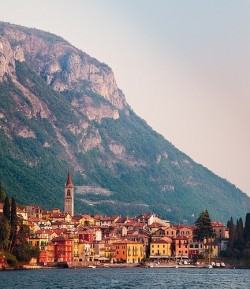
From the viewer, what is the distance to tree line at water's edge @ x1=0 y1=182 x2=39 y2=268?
138 meters

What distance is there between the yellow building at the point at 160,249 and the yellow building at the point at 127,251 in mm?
3793

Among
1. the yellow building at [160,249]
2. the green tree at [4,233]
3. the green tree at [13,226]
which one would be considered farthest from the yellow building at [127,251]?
the green tree at [4,233]

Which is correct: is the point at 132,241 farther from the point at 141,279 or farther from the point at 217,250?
the point at 141,279

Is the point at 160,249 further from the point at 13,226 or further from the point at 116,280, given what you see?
the point at 116,280

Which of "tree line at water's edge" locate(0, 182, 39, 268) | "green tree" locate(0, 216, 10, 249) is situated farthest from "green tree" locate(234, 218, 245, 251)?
"green tree" locate(0, 216, 10, 249)

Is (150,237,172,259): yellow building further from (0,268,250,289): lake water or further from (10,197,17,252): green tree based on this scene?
(10,197,17,252): green tree

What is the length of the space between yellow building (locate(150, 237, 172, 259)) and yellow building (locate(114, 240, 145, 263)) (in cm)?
379

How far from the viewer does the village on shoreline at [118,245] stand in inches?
6329

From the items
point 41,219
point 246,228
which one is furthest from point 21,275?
point 41,219

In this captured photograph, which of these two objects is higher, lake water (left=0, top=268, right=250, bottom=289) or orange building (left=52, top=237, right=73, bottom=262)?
orange building (left=52, top=237, right=73, bottom=262)

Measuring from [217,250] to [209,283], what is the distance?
62253mm

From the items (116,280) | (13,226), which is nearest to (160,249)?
(13,226)

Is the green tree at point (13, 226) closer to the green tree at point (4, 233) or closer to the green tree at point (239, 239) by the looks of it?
the green tree at point (4, 233)

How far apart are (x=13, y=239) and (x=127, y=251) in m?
38.2
